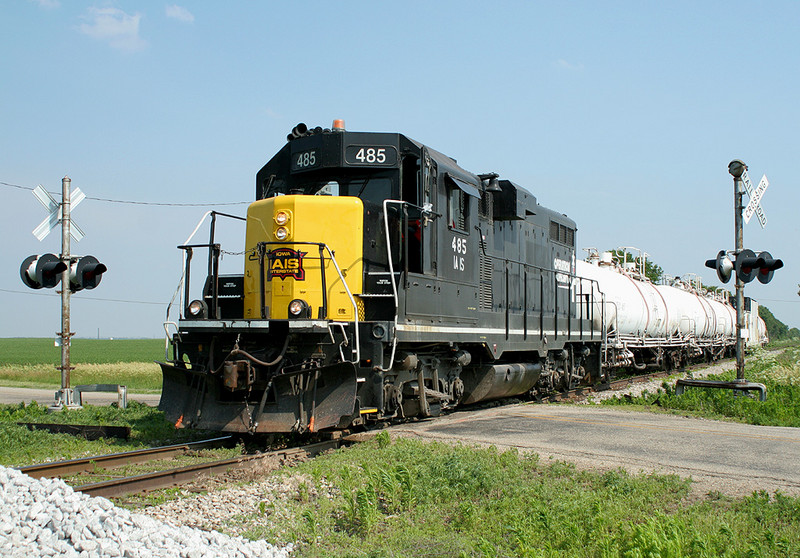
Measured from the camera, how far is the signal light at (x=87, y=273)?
12.2 metres

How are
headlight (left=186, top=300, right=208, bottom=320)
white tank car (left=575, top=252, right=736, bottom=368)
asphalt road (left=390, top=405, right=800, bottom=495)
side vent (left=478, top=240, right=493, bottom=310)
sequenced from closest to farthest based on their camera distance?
1. asphalt road (left=390, top=405, right=800, bottom=495)
2. headlight (left=186, top=300, right=208, bottom=320)
3. side vent (left=478, top=240, right=493, bottom=310)
4. white tank car (left=575, top=252, right=736, bottom=368)

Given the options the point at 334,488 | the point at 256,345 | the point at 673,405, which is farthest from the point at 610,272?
the point at 334,488

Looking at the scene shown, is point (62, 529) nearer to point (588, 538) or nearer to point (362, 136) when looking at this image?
A: point (588, 538)

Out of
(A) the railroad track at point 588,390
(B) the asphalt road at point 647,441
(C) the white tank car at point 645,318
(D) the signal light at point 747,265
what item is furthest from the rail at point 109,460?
(C) the white tank car at point 645,318

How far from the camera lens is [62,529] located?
436 centimetres

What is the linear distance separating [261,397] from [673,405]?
7.89m

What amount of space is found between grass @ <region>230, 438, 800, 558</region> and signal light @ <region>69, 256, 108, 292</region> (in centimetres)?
707

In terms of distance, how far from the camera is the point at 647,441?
8523 mm

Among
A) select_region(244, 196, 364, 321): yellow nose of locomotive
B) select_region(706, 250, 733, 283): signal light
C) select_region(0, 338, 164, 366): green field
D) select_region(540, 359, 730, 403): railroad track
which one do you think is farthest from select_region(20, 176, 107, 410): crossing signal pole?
select_region(0, 338, 164, 366): green field

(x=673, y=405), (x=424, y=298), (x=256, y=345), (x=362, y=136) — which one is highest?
(x=362, y=136)

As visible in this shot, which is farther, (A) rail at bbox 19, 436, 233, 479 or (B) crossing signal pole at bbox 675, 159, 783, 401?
(B) crossing signal pole at bbox 675, 159, 783, 401

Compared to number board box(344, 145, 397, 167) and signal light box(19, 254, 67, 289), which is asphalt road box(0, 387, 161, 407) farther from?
number board box(344, 145, 397, 167)

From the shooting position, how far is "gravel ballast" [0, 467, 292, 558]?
4168 mm

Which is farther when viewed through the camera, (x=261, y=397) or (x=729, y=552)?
(x=261, y=397)
